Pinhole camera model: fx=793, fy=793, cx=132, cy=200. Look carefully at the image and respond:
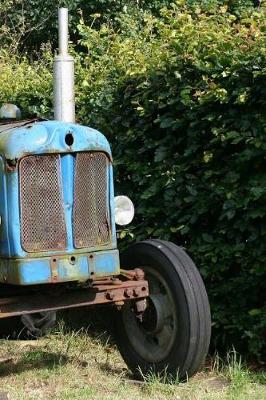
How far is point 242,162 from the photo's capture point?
213 inches

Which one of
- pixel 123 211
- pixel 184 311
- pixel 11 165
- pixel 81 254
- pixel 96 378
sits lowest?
pixel 96 378

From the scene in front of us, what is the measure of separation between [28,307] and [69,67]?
277cm

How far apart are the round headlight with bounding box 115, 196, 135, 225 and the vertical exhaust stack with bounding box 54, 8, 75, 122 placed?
5.72 ft

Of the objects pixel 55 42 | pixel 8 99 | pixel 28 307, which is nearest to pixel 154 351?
pixel 28 307

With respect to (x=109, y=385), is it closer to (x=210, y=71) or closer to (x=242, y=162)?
(x=242, y=162)

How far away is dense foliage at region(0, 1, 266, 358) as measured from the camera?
5395 millimetres

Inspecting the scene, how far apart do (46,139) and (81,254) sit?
0.71m

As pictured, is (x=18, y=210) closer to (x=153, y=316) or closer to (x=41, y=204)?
(x=41, y=204)

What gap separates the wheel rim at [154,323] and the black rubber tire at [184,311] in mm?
46

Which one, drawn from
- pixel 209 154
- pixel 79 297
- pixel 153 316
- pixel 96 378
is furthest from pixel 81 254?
pixel 209 154

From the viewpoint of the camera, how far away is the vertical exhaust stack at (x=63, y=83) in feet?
21.9

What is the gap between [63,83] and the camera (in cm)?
676

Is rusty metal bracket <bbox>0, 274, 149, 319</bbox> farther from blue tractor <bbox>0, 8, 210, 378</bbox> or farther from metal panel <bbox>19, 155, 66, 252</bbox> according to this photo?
metal panel <bbox>19, 155, 66, 252</bbox>

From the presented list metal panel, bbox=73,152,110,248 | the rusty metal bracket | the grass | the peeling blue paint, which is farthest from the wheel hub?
metal panel, bbox=73,152,110,248
